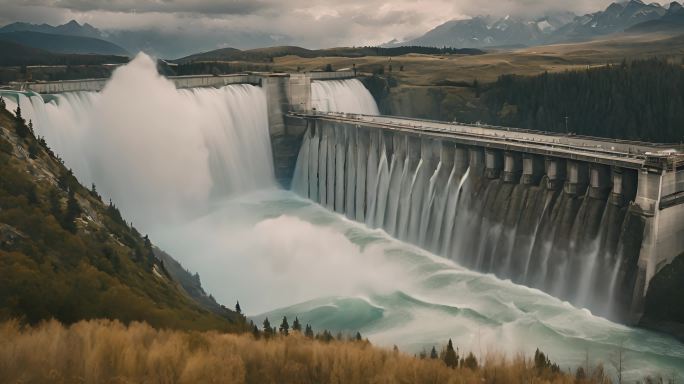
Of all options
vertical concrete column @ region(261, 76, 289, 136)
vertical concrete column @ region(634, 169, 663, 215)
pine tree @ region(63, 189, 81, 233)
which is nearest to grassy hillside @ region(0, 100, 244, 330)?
pine tree @ region(63, 189, 81, 233)

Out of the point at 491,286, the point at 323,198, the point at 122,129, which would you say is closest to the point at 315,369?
the point at 491,286

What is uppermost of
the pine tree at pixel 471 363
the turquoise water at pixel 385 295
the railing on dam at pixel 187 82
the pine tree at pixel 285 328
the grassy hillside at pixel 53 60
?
the grassy hillside at pixel 53 60

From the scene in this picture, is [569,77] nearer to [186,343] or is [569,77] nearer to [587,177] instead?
[587,177]

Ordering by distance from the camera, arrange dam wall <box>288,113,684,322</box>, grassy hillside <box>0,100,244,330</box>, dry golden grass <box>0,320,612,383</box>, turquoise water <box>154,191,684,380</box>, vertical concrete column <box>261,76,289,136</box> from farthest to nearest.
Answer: vertical concrete column <box>261,76,289,136</box> → dam wall <box>288,113,684,322</box> → turquoise water <box>154,191,684,380</box> → grassy hillside <box>0,100,244,330</box> → dry golden grass <box>0,320,612,383</box>

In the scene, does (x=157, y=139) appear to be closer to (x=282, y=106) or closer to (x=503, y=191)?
(x=282, y=106)

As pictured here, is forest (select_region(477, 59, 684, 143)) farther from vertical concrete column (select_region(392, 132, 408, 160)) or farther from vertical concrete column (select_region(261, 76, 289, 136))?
vertical concrete column (select_region(261, 76, 289, 136))

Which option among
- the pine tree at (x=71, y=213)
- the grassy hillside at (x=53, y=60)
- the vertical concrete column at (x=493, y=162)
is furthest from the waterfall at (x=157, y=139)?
the grassy hillside at (x=53, y=60)

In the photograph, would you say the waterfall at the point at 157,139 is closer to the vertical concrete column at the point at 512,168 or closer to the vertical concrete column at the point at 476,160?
the vertical concrete column at the point at 476,160
